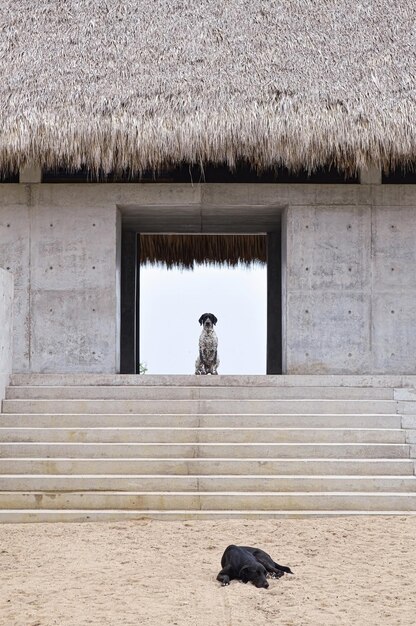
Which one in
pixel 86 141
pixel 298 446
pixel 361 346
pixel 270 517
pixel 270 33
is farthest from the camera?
pixel 270 33

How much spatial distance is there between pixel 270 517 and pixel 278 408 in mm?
1364

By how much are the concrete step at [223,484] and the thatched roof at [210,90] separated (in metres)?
3.38

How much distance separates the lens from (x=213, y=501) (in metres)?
6.07

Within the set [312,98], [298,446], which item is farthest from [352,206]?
[298,446]

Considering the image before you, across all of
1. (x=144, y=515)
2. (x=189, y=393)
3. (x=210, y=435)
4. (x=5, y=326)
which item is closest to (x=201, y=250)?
(x=5, y=326)

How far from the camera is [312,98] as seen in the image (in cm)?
855

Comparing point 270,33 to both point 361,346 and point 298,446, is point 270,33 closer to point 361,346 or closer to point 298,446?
point 361,346

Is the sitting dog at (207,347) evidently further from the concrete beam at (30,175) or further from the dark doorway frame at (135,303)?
the concrete beam at (30,175)

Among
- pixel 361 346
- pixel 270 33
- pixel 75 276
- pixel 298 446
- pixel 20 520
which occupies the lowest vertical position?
pixel 20 520

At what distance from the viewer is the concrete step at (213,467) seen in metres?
6.40

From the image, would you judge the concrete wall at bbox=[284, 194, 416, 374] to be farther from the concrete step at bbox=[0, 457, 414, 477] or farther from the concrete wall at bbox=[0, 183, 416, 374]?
the concrete step at bbox=[0, 457, 414, 477]

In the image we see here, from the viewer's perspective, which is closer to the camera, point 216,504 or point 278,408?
point 216,504

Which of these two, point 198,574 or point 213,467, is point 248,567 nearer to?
point 198,574

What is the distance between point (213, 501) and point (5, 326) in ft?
8.55
